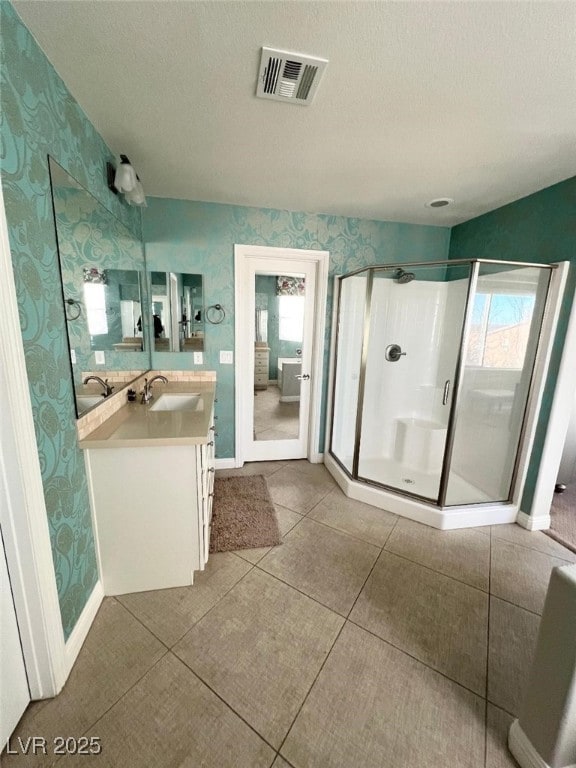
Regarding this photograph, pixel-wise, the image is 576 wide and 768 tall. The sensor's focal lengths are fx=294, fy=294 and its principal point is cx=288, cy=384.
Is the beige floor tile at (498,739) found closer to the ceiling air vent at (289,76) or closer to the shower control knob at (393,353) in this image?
the shower control knob at (393,353)

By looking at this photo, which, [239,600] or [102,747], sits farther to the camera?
[239,600]

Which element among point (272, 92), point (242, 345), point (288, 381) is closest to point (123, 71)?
point (272, 92)

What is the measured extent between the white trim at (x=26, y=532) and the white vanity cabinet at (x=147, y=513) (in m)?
0.38

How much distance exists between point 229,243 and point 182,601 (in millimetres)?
2586

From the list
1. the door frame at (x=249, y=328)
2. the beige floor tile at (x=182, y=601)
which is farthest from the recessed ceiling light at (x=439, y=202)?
the beige floor tile at (x=182, y=601)

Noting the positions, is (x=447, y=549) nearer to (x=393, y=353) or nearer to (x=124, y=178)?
(x=393, y=353)

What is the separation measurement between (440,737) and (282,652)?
630 mm

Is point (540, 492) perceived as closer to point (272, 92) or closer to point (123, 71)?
point (272, 92)

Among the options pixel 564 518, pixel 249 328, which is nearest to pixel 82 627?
pixel 249 328

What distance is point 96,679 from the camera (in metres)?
1.19

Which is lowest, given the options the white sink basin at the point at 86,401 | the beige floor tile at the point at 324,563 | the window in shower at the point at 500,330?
the beige floor tile at the point at 324,563

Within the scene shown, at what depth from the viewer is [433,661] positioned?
1293 mm

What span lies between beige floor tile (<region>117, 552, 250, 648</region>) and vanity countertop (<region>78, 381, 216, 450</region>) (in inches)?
33.3

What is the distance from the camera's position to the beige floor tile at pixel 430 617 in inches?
51.1
